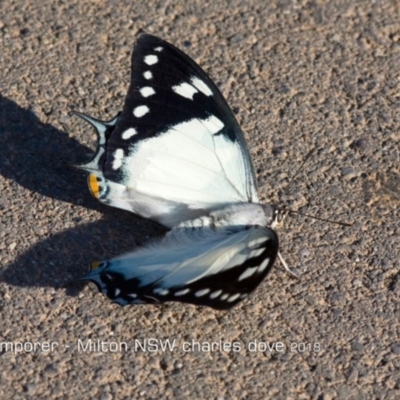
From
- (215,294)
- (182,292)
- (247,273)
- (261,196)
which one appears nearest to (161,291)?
(182,292)

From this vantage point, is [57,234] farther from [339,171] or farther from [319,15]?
[319,15]

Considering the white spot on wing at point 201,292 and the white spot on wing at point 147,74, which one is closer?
the white spot on wing at point 201,292

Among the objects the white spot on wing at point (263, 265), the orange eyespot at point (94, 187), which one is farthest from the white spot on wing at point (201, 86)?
the white spot on wing at point (263, 265)

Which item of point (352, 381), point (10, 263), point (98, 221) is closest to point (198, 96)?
point (98, 221)

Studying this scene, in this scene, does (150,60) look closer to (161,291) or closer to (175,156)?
(175,156)

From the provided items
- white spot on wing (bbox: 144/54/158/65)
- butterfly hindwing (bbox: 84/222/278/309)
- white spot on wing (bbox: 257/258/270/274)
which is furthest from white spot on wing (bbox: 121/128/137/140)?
white spot on wing (bbox: 257/258/270/274)

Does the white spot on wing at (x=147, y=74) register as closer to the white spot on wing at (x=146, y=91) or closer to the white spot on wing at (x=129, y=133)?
the white spot on wing at (x=146, y=91)
